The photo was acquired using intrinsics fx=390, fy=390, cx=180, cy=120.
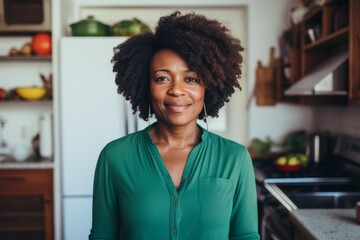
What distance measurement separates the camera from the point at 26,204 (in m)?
3.00

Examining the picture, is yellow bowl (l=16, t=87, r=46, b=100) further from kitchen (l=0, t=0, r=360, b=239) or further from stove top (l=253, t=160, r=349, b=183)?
stove top (l=253, t=160, r=349, b=183)

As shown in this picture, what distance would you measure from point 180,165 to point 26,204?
87.9 inches

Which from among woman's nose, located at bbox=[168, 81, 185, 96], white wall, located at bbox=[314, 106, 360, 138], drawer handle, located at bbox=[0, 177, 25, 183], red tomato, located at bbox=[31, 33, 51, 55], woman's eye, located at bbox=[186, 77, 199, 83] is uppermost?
red tomato, located at bbox=[31, 33, 51, 55]

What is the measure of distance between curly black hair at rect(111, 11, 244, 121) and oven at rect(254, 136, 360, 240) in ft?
2.63

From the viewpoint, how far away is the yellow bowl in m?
3.11

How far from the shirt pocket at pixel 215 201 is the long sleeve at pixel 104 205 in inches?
10.5

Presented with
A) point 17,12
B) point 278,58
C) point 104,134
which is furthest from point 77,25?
point 278,58

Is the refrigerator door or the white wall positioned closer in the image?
the white wall

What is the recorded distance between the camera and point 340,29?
2.27 meters

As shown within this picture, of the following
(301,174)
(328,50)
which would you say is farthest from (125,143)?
(328,50)

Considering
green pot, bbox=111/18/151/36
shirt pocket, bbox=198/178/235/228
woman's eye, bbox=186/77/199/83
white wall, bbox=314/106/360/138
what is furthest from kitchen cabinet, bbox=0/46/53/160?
shirt pocket, bbox=198/178/235/228

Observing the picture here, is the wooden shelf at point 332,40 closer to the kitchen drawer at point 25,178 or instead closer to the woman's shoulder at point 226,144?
the woman's shoulder at point 226,144

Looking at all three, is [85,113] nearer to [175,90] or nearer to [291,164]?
[291,164]

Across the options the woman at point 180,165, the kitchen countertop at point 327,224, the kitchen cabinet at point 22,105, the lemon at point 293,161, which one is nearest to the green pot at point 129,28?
the kitchen cabinet at point 22,105
